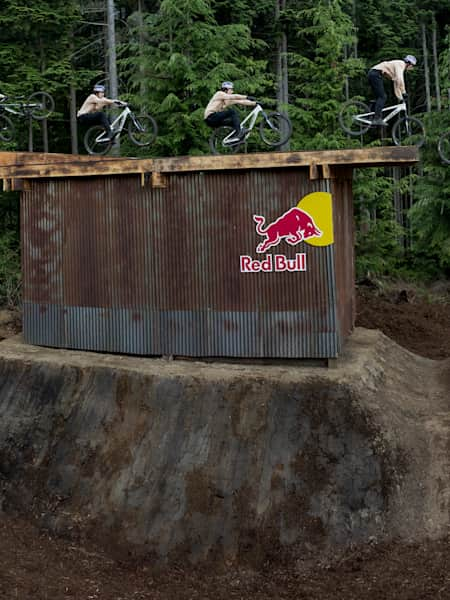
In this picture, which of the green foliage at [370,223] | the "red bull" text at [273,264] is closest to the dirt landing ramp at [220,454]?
Answer: the "red bull" text at [273,264]

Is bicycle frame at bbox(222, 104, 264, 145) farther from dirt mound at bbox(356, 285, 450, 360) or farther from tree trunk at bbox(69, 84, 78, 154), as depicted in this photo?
tree trunk at bbox(69, 84, 78, 154)

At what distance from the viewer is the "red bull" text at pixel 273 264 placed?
46.8 feet

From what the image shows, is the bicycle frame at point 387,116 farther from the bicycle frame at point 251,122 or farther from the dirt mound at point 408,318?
the dirt mound at point 408,318

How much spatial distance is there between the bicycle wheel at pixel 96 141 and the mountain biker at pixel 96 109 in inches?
12.7

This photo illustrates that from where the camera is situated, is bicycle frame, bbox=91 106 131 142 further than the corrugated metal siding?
Yes

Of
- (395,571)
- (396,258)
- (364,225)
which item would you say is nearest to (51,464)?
(395,571)

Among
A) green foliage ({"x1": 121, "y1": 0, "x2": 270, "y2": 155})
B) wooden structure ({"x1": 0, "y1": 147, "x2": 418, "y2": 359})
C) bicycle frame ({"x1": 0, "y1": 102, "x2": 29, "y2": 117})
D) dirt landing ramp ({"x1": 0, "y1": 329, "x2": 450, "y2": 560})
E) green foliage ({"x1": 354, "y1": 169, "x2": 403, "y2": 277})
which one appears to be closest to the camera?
dirt landing ramp ({"x1": 0, "y1": 329, "x2": 450, "y2": 560})

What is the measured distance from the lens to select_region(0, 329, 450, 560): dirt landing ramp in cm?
1160

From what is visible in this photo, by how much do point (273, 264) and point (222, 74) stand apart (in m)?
11.3

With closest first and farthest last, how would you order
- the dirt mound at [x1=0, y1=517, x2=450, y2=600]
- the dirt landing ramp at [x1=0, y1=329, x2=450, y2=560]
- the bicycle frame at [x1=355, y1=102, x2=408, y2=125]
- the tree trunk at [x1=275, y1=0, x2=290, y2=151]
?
the dirt mound at [x1=0, y1=517, x2=450, y2=600], the dirt landing ramp at [x1=0, y1=329, x2=450, y2=560], the bicycle frame at [x1=355, y1=102, x2=408, y2=125], the tree trunk at [x1=275, y1=0, x2=290, y2=151]

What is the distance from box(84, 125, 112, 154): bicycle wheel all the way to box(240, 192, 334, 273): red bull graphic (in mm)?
4704

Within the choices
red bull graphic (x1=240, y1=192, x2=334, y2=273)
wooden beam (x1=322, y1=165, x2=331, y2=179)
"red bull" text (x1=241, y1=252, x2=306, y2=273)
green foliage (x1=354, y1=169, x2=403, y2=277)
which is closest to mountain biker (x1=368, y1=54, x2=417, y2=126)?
wooden beam (x1=322, y1=165, x2=331, y2=179)

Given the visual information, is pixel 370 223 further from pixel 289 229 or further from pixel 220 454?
pixel 220 454

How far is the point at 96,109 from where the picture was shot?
642 inches
